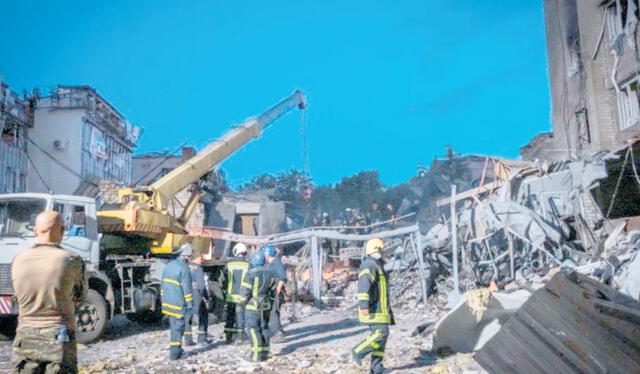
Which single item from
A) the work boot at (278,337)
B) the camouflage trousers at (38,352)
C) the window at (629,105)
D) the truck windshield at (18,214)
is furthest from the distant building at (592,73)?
the camouflage trousers at (38,352)

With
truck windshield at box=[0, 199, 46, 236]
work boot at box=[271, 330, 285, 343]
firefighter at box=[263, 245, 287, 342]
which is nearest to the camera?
truck windshield at box=[0, 199, 46, 236]

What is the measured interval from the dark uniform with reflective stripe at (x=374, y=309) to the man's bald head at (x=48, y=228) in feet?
12.0

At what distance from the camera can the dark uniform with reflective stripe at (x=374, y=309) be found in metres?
6.07

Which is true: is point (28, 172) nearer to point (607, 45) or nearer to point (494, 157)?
point (494, 157)

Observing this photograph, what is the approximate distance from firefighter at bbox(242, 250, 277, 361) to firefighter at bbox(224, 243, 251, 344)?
0.72m

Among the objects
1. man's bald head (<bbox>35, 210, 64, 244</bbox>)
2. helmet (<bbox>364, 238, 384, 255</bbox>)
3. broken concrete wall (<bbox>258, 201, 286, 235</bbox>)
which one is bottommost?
helmet (<bbox>364, 238, 384, 255</bbox>)

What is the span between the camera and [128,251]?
11.6 m

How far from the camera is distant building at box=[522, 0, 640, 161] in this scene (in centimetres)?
1548

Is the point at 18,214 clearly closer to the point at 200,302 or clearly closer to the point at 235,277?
the point at 200,302

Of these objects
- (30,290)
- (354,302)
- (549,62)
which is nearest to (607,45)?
(549,62)

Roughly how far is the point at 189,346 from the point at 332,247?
12.3m

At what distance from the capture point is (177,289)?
7.72m

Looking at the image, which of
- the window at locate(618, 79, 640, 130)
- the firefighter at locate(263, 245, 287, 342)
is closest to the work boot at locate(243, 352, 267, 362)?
the firefighter at locate(263, 245, 287, 342)

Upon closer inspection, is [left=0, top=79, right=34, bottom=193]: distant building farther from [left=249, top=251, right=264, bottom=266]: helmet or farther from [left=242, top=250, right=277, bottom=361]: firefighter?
[left=242, top=250, right=277, bottom=361]: firefighter
